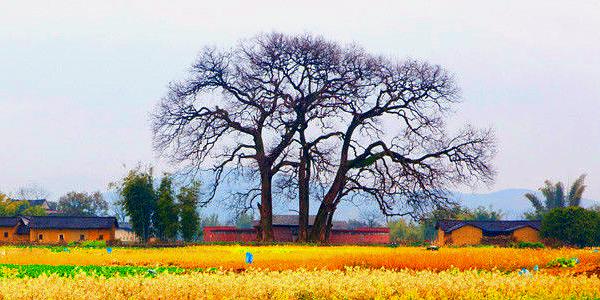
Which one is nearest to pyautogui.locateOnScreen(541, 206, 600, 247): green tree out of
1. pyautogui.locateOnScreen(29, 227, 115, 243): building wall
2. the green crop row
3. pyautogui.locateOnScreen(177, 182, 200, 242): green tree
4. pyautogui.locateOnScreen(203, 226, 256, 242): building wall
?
pyautogui.locateOnScreen(203, 226, 256, 242): building wall

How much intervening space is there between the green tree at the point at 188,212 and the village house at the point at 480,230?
74.9ft

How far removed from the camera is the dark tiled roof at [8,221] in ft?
288

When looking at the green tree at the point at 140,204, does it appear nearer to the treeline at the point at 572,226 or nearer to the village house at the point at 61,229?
the village house at the point at 61,229

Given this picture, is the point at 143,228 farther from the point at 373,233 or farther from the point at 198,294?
the point at 198,294

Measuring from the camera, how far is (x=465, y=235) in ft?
263

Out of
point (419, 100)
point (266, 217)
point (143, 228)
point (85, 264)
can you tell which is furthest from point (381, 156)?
point (85, 264)

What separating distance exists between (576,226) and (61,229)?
1946 inches

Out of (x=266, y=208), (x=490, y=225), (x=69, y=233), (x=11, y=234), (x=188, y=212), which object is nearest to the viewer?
(x=266, y=208)

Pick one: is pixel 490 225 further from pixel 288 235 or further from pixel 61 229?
pixel 61 229

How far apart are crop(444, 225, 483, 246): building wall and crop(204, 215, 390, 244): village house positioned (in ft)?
19.0

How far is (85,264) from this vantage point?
33250 millimetres

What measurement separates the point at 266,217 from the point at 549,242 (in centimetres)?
2115

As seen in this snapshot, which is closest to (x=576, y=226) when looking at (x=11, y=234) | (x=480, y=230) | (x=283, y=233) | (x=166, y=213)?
(x=480, y=230)

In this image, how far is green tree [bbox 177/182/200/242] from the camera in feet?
224
